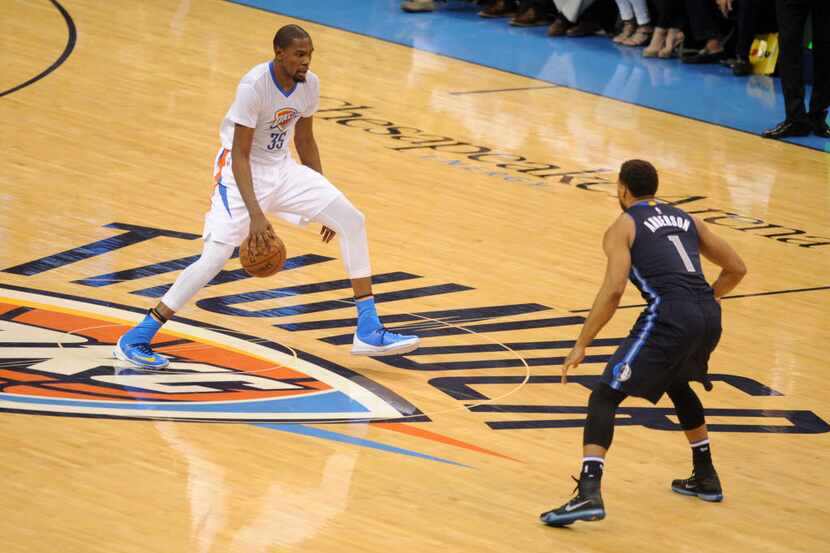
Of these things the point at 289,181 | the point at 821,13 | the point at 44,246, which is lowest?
the point at 44,246

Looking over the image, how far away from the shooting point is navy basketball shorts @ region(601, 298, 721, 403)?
547cm

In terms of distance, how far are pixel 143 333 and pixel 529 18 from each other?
1095 centimetres

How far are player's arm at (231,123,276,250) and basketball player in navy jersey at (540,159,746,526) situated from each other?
1.78m

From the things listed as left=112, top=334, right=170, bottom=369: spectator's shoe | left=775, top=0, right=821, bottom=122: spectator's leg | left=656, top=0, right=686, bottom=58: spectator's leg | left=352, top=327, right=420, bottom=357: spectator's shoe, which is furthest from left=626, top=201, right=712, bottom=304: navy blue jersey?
left=656, top=0, right=686, bottom=58: spectator's leg

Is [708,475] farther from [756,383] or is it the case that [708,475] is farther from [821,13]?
[821,13]

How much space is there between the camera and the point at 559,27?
1634 cm

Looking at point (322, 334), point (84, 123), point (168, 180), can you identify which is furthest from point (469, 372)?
point (84, 123)

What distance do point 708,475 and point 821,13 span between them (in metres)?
7.43

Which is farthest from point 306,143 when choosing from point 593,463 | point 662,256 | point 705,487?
point 705,487

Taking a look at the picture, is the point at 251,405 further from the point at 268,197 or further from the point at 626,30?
the point at 626,30

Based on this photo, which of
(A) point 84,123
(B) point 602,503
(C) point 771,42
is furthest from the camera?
(C) point 771,42

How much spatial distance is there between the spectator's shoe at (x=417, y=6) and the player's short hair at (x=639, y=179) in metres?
11.7

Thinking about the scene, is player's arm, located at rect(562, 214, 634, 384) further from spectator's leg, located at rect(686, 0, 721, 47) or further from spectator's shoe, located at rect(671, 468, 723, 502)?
spectator's leg, located at rect(686, 0, 721, 47)

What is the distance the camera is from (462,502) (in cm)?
552
